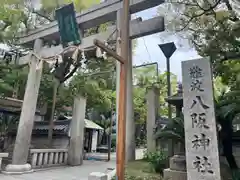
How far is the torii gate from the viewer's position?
6734 millimetres

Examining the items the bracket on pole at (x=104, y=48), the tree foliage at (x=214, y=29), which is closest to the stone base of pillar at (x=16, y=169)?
the bracket on pole at (x=104, y=48)

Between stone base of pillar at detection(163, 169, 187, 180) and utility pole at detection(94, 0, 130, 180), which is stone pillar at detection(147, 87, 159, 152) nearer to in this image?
stone base of pillar at detection(163, 169, 187, 180)

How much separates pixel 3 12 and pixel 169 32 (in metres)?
7.70

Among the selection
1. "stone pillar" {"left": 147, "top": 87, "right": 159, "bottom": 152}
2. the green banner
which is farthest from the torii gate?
"stone pillar" {"left": 147, "top": 87, "right": 159, "bottom": 152}

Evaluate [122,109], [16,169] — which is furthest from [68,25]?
[16,169]

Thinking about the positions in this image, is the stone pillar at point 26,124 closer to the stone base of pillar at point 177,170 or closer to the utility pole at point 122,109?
the utility pole at point 122,109

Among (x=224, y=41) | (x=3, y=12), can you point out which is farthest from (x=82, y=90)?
(x=224, y=41)

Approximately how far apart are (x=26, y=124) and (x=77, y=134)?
2728mm

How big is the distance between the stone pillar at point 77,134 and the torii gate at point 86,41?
238 centimetres

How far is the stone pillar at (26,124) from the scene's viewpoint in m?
7.89

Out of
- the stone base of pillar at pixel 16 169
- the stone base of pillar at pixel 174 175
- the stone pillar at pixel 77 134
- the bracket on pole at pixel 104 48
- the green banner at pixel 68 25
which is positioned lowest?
the stone base of pillar at pixel 16 169

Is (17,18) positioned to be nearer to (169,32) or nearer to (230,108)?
(169,32)

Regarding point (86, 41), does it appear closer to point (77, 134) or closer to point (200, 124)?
point (77, 134)

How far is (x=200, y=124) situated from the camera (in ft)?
16.4
